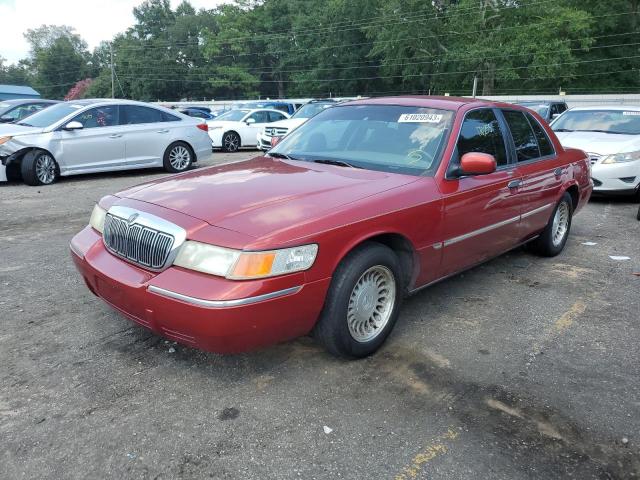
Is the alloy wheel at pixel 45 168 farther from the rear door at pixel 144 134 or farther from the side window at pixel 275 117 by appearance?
the side window at pixel 275 117

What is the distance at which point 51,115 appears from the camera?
32.5 feet

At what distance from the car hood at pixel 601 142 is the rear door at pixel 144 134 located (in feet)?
25.0

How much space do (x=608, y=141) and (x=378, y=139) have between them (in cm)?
623

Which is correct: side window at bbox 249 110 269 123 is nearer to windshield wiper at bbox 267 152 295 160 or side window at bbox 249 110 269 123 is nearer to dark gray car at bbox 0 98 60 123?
dark gray car at bbox 0 98 60 123

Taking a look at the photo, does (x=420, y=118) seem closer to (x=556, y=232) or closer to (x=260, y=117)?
(x=556, y=232)

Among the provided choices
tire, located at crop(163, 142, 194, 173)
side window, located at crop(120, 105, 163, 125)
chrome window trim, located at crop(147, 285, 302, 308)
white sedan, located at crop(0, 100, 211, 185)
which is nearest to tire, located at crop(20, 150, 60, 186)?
white sedan, located at crop(0, 100, 211, 185)

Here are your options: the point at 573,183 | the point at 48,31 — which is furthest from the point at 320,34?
the point at 48,31

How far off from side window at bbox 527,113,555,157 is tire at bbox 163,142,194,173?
789cm

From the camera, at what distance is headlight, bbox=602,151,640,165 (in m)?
8.26

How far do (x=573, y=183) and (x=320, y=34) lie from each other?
66.0 meters

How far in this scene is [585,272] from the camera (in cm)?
522

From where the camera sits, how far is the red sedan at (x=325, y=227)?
2.74m

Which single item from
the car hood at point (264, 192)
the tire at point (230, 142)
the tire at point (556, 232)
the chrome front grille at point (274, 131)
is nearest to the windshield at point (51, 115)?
the chrome front grille at point (274, 131)

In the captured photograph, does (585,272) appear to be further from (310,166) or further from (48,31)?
(48,31)
